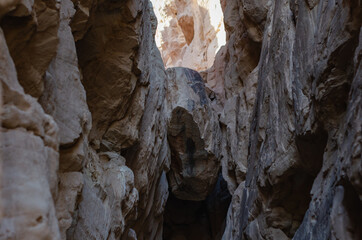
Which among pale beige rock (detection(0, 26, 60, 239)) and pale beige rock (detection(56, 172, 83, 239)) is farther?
pale beige rock (detection(56, 172, 83, 239))

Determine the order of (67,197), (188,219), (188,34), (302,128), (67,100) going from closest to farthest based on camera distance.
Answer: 1. (67,197)
2. (67,100)
3. (302,128)
4. (188,219)
5. (188,34)

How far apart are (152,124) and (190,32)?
15.2 meters

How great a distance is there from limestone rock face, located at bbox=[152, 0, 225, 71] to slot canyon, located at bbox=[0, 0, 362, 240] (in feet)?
20.9

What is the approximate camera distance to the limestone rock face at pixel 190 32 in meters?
21.3

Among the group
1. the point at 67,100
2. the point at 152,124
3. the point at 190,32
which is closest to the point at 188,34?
the point at 190,32

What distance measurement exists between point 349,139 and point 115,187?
3.92m

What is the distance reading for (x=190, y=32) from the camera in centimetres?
2344

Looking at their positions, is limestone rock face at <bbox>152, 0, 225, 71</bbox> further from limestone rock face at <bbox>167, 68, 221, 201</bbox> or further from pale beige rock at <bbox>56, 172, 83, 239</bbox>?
pale beige rock at <bbox>56, 172, 83, 239</bbox>

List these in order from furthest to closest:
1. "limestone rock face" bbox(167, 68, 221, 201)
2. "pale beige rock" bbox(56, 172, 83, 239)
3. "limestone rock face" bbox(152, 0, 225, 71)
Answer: "limestone rock face" bbox(152, 0, 225, 71), "limestone rock face" bbox(167, 68, 221, 201), "pale beige rock" bbox(56, 172, 83, 239)

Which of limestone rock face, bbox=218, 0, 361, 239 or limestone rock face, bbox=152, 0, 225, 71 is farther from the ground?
limestone rock face, bbox=152, 0, 225, 71

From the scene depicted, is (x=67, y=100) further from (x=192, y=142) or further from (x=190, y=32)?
(x=190, y=32)

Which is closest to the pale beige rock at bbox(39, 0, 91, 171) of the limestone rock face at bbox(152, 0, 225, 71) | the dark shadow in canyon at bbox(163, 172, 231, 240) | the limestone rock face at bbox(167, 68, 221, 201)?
the limestone rock face at bbox(167, 68, 221, 201)

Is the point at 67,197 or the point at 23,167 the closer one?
the point at 23,167

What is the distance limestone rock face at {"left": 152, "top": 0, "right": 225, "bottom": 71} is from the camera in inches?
837
